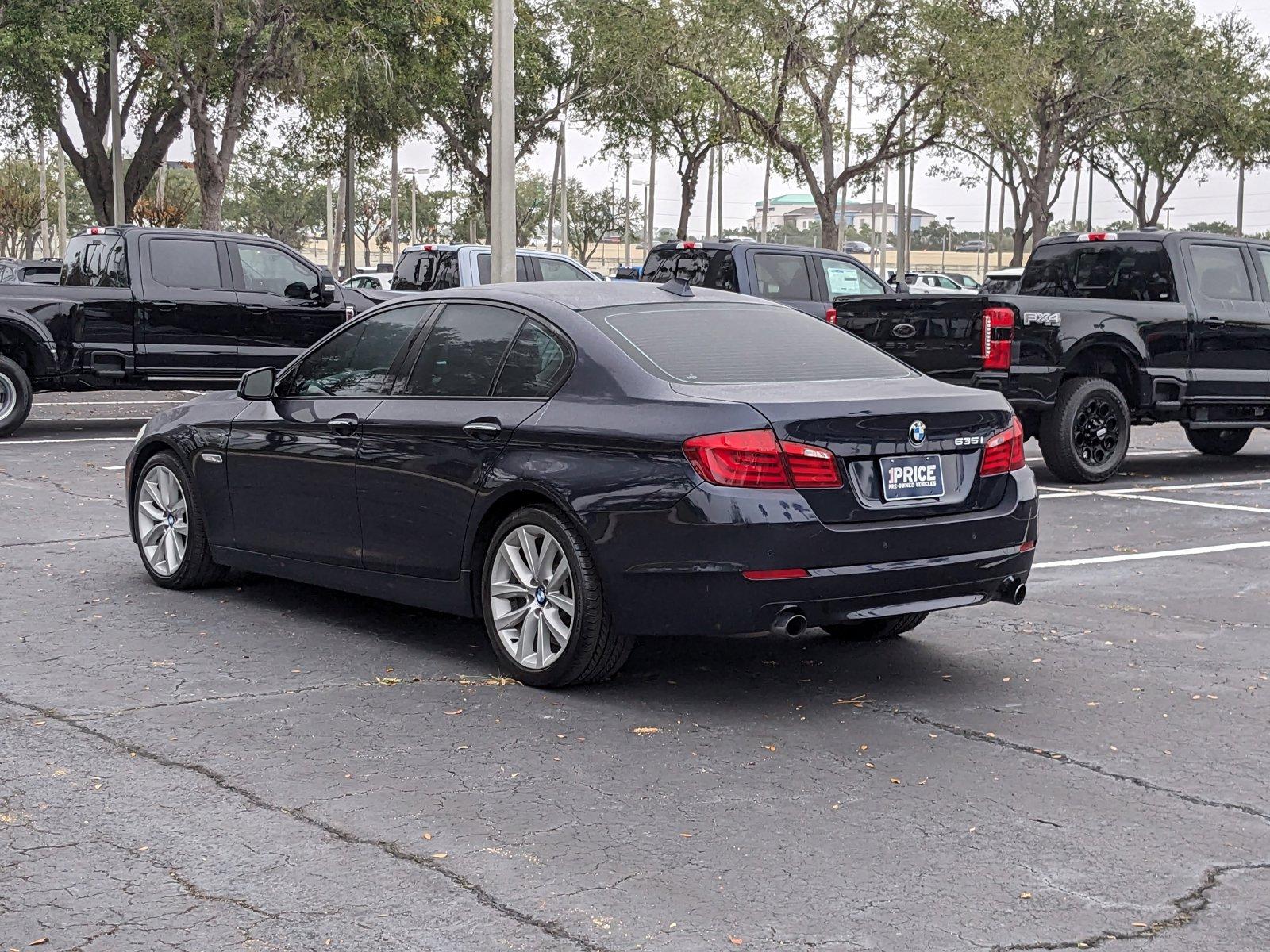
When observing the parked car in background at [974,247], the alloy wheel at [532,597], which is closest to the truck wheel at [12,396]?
the alloy wheel at [532,597]

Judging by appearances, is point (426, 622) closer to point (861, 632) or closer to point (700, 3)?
point (861, 632)

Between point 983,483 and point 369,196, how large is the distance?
9319cm

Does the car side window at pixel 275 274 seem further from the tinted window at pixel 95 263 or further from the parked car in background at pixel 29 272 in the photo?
the parked car in background at pixel 29 272

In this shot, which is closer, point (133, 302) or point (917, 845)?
point (917, 845)

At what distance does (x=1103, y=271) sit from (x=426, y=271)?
10.7 m

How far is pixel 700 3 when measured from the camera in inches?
1283

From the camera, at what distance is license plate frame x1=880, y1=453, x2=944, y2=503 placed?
5.89 metres

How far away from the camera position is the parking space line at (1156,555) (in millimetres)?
9305

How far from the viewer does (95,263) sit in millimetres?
16656

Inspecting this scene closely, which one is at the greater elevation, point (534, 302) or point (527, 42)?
point (527, 42)

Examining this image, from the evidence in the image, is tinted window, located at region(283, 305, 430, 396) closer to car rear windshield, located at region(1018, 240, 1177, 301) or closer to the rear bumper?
the rear bumper

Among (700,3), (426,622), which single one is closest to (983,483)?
(426,622)

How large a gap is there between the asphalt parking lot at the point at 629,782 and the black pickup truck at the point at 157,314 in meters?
8.23

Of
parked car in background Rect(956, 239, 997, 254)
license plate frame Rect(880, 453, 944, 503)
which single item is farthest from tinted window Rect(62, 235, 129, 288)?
parked car in background Rect(956, 239, 997, 254)
